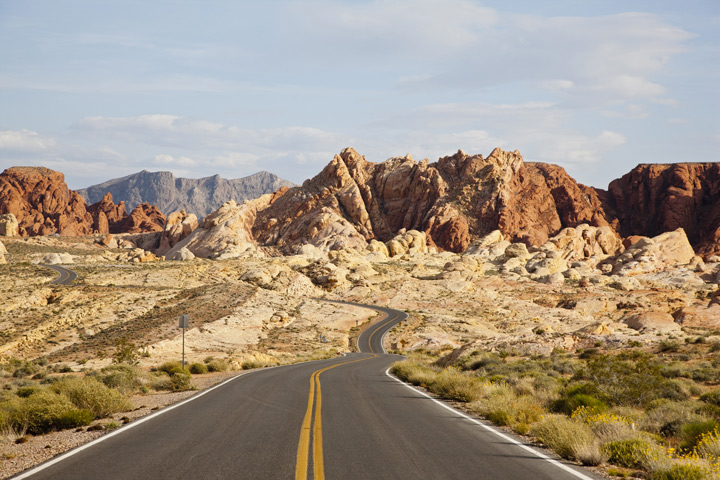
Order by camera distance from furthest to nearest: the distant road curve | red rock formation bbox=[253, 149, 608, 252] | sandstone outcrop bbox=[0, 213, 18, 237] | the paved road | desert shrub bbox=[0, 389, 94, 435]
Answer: sandstone outcrop bbox=[0, 213, 18, 237] < red rock formation bbox=[253, 149, 608, 252] < the paved road < the distant road curve < desert shrub bbox=[0, 389, 94, 435]

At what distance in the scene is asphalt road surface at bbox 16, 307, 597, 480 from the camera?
298 inches

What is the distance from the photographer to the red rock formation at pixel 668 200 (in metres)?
156

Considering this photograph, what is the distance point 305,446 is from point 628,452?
18.2 ft

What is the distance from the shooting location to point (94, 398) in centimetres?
1297

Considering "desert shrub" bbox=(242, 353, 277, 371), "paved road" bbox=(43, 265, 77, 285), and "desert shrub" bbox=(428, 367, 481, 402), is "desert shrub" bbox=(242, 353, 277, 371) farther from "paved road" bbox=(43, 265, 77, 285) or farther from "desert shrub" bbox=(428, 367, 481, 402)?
"paved road" bbox=(43, 265, 77, 285)

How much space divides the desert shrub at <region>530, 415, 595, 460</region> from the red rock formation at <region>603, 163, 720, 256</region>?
16005cm

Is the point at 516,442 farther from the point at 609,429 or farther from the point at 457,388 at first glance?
the point at 457,388

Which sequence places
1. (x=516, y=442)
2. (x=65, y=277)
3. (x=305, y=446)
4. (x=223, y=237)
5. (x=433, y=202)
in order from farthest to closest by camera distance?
(x=433, y=202) < (x=223, y=237) < (x=65, y=277) < (x=516, y=442) < (x=305, y=446)

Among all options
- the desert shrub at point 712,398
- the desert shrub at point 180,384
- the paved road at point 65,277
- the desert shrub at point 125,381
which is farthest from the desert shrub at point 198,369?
the paved road at point 65,277

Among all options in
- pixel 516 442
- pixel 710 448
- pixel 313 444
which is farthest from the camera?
pixel 516 442

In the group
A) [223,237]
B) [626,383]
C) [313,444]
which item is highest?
[223,237]

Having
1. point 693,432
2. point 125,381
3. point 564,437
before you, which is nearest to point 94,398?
point 125,381

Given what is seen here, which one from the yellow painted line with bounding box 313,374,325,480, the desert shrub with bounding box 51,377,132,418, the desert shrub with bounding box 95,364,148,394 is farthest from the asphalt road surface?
the desert shrub with bounding box 95,364,148,394

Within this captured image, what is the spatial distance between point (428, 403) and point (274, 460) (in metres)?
7.95
